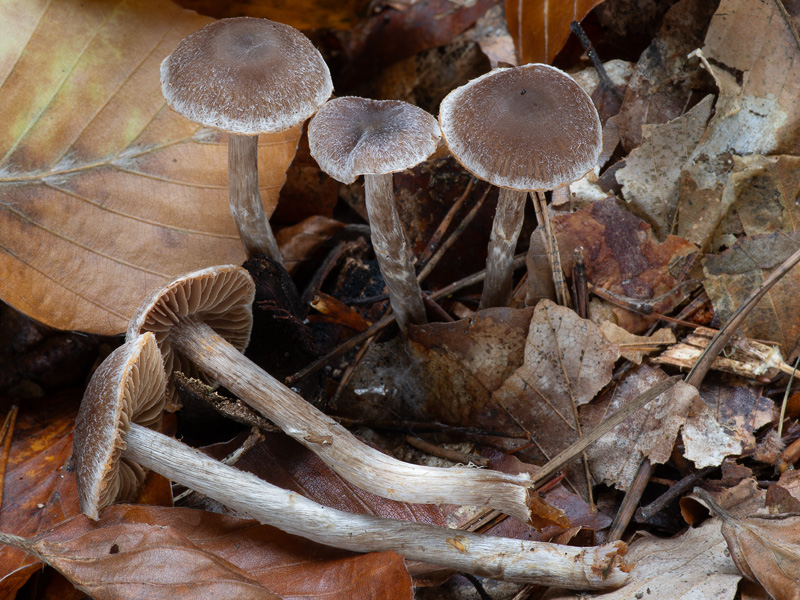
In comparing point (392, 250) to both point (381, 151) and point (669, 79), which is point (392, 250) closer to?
point (381, 151)

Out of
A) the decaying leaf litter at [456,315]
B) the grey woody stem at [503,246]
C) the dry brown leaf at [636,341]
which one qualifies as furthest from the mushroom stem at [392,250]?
the dry brown leaf at [636,341]

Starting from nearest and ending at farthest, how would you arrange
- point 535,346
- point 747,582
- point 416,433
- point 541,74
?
1. point 747,582
2. point 541,74
3. point 535,346
4. point 416,433

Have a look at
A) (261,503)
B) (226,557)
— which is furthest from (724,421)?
(226,557)

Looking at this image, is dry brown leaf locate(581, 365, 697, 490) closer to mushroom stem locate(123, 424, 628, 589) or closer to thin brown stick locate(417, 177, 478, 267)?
mushroom stem locate(123, 424, 628, 589)

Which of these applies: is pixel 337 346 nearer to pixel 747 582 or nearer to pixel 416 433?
pixel 416 433

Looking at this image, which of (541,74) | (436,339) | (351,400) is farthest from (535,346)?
(541,74)

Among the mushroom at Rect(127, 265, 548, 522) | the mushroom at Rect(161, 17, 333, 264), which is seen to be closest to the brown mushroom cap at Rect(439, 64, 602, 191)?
the mushroom at Rect(161, 17, 333, 264)
